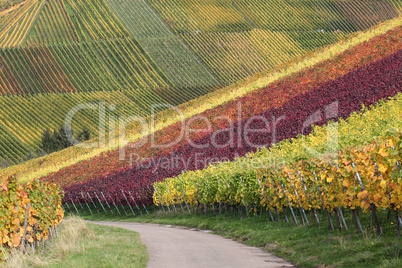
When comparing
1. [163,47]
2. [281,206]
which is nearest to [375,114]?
[281,206]

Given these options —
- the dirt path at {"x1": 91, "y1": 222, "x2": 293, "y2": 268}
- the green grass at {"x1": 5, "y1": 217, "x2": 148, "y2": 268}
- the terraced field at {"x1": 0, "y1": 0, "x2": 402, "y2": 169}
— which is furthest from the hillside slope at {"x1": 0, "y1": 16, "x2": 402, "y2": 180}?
the green grass at {"x1": 5, "y1": 217, "x2": 148, "y2": 268}

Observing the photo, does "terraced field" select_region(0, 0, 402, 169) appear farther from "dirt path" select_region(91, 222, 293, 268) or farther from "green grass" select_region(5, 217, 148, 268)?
"dirt path" select_region(91, 222, 293, 268)

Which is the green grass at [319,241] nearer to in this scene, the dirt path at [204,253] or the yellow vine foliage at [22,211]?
the dirt path at [204,253]

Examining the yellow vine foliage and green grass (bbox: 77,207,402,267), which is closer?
green grass (bbox: 77,207,402,267)

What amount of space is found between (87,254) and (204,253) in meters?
3.29

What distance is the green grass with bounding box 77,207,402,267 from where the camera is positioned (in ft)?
34.6

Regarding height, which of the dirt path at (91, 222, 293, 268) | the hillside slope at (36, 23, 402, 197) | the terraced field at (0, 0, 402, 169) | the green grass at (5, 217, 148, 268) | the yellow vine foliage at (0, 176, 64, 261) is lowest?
the dirt path at (91, 222, 293, 268)

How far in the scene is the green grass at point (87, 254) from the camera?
12.5m

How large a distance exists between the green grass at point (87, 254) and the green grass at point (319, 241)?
384 centimetres

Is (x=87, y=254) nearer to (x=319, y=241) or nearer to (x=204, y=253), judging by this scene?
(x=204, y=253)

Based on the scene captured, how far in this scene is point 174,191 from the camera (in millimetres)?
29422

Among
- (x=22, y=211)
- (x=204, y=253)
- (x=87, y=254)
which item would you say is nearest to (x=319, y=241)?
(x=204, y=253)

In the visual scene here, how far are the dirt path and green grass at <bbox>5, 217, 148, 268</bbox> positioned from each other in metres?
0.49

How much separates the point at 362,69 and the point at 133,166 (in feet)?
63.7
